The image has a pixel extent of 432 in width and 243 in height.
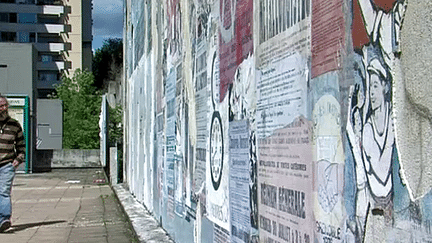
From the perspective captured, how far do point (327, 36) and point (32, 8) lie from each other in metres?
75.6

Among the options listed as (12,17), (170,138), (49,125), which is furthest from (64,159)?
(12,17)

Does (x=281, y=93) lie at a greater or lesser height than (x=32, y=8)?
lesser

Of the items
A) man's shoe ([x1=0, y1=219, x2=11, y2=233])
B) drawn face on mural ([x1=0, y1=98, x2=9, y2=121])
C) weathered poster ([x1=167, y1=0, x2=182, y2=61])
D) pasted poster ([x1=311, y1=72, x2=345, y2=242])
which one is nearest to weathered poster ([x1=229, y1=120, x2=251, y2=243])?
pasted poster ([x1=311, y1=72, x2=345, y2=242])

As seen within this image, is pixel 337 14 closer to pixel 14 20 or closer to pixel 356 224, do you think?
pixel 356 224

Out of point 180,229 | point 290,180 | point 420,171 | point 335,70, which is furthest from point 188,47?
point 420,171

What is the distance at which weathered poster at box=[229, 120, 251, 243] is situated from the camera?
11.9ft

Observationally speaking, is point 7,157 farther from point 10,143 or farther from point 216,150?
point 216,150

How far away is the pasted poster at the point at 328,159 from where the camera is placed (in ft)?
7.73

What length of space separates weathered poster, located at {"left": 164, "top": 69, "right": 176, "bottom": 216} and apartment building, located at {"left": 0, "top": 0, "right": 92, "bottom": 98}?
68.3m

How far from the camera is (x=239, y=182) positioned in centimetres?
378

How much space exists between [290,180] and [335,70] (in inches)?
26.7

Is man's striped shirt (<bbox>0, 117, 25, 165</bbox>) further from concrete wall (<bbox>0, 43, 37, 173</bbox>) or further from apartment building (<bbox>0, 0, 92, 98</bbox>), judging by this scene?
apartment building (<bbox>0, 0, 92, 98</bbox>)

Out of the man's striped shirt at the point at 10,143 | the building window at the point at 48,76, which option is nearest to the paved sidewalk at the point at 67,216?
the man's striped shirt at the point at 10,143

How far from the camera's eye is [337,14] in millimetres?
2357
